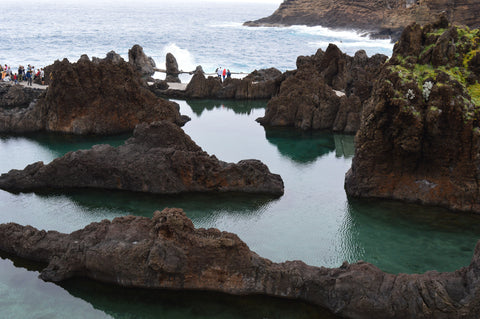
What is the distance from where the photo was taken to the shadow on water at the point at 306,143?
1115 inches

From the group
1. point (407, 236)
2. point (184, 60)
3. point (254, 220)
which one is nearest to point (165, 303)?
point (254, 220)

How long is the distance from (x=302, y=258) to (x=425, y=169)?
7.90 metres

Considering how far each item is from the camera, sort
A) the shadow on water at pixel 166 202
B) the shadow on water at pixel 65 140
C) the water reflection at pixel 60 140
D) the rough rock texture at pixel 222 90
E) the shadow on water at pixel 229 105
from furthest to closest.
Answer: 1. the rough rock texture at pixel 222 90
2. the shadow on water at pixel 229 105
3. the shadow on water at pixel 65 140
4. the water reflection at pixel 60 140
5. the shadow on water at pixel 166 202

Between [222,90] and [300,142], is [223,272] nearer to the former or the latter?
[300,142]

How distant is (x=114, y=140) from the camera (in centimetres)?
2980

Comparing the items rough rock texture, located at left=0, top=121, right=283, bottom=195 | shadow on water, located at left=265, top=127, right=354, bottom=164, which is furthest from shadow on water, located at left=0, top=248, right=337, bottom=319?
shadow on water, located at left=265, top=127, right=354, bottom=164

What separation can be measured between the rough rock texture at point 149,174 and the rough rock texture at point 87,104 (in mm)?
9267

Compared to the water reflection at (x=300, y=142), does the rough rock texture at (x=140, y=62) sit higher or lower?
higher

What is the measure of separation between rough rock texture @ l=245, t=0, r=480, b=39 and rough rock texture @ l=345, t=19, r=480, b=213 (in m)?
53.8

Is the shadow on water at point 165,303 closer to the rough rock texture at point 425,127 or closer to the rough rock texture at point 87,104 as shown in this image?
the rough rock texture at point 425,127

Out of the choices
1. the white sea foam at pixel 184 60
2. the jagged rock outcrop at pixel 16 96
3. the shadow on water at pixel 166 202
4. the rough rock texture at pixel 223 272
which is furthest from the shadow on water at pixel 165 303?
the white sea foam at pixel 184 60

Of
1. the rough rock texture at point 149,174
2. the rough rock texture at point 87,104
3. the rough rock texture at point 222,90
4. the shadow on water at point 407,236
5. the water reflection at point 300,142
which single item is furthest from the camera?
the rough rock texture at point 222,90

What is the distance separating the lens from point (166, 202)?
67.4 ft

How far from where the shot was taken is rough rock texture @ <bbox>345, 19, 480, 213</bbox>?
65.1 ft
